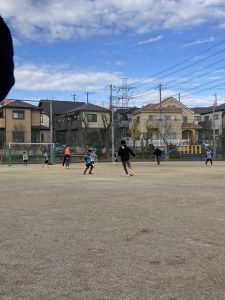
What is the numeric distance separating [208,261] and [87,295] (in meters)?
1.61

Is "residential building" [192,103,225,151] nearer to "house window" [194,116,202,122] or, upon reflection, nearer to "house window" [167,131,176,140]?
"house window" [194,116,202,122]

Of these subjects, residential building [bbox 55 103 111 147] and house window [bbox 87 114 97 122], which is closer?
residential building [bbox 55 103 111 147]

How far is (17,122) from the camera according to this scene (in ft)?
184

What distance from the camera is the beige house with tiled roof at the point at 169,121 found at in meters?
70.6

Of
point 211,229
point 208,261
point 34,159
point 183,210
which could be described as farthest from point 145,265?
point 34,159

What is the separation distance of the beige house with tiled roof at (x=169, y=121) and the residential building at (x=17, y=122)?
17.7 metres

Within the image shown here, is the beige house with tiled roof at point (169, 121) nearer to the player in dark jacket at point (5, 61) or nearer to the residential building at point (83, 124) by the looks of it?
the residential building at point (83, 124)

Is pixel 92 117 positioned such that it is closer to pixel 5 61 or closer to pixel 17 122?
pixel 17 122

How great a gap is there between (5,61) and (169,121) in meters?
71.4

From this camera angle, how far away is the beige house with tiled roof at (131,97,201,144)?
7056 centimetres

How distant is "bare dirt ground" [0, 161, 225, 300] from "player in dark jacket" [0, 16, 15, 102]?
2393 millimetres

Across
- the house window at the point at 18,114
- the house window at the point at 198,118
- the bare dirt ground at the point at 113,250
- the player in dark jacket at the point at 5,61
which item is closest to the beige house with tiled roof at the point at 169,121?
the house window at the point at 198,118

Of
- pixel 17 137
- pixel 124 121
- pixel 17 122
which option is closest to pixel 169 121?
pixel 124 121

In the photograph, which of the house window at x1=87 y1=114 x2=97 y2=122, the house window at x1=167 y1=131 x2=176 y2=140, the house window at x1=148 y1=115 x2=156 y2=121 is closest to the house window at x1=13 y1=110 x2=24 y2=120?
the house window at x1=87 y1=114 x2=97 y2=122
